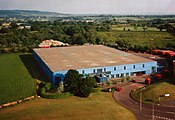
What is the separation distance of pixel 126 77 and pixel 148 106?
55.5 feet

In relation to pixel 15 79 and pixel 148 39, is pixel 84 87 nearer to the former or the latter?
pixel 15 79

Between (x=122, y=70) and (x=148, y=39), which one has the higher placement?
(x=148, y=39)

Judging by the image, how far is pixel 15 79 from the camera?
6106 cm

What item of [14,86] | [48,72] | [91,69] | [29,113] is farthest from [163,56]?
[29,113]

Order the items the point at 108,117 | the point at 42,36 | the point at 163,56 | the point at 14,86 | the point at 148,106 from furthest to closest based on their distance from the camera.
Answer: the point at 42,36, the point at 163,56, the point at 14,86, the point at 148,106, the point at 108,117

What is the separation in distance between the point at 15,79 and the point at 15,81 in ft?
5.85

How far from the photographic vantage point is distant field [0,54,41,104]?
5038cm

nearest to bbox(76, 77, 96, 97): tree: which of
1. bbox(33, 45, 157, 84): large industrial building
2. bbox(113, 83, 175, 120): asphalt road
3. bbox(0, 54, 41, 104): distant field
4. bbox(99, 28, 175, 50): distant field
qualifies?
bbox(113, 83, 175, 120): asphalt road

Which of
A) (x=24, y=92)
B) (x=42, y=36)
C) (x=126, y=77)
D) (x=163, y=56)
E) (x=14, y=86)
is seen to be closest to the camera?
(x=24, y=92)

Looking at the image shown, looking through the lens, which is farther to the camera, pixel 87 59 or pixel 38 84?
pixel 87 59

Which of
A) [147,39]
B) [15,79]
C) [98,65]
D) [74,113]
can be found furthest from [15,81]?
[147,39]

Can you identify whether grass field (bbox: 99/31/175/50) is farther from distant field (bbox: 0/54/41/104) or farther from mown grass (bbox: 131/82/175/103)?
mown grass (bbox: 131/82/175/103)

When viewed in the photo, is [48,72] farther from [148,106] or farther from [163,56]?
[163,56]

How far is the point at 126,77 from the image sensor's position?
59.7 metres
